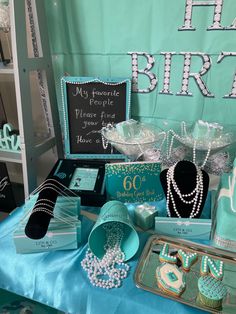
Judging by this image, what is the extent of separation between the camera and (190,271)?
2.22 ft

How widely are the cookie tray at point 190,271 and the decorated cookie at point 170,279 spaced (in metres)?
0.01

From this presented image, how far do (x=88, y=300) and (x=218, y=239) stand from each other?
37 cm

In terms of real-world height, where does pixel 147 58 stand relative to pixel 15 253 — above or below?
above

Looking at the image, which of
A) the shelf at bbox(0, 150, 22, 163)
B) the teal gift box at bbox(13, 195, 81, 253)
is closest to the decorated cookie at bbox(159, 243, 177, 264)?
the teal gift box at bbox(13, 195, 81, 253)

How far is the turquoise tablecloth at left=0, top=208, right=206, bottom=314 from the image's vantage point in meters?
0.61

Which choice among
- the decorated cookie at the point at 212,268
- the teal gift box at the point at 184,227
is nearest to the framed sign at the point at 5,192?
the teal gift box at the point at 184,227

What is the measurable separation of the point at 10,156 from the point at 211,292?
0.87 m

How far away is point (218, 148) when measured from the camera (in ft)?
2.95

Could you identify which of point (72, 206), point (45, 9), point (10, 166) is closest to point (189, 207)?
point (72, 206)

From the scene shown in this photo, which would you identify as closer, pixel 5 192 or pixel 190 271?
pixel 190 271

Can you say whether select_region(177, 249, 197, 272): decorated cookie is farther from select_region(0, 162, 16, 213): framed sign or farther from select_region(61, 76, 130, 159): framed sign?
select_region(0, 162, 16, 213): framed sign

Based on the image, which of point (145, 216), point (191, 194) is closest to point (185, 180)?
point (191, 194)

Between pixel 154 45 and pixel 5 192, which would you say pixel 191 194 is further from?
pixel 5 192

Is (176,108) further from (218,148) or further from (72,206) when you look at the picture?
(72,206)
